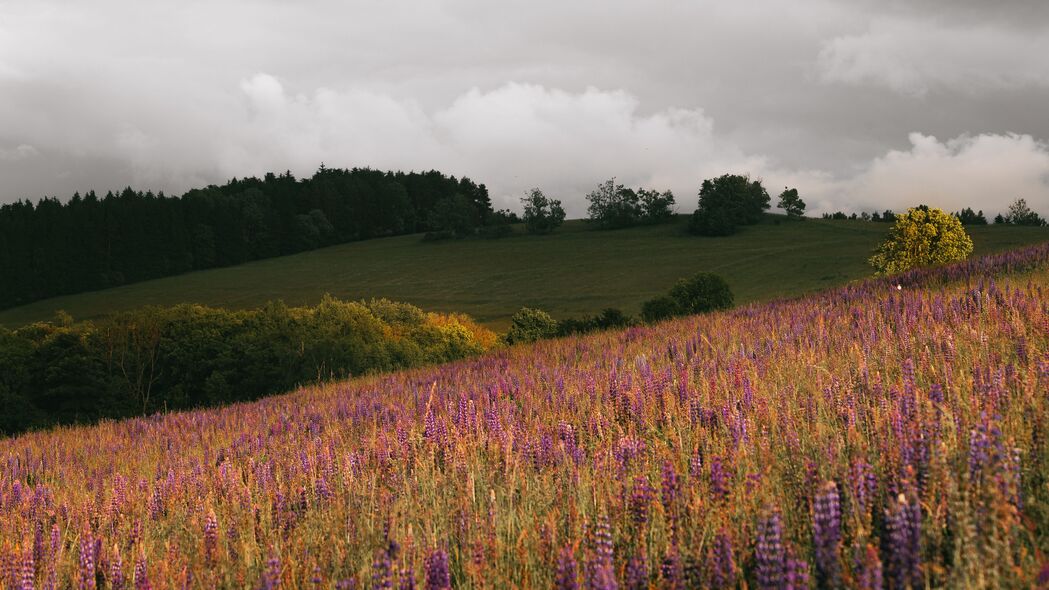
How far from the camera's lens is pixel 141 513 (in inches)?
206

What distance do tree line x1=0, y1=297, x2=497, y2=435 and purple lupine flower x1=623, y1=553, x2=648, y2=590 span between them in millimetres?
21007

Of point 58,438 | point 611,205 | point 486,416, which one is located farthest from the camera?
point 611,205

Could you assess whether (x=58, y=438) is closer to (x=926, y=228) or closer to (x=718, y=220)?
(x=926, y=228)

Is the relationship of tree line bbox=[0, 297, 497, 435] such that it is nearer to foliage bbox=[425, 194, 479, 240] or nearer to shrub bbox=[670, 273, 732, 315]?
shrub bbox=[670, 273, 732, 315]

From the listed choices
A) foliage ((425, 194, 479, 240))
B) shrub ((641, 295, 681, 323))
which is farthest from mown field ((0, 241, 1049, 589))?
foliage ((425, 194, 479, 240))

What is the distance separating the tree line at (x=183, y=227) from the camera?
10650cm

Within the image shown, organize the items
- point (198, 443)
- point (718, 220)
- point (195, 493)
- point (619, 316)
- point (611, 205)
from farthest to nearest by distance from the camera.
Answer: point (611, 205)
point (718, 220)
point (619, 316)
point (198, 443)
point (195, 493)

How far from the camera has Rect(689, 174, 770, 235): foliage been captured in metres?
102

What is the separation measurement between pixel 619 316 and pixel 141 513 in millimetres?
21571

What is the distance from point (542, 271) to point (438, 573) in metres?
85.8

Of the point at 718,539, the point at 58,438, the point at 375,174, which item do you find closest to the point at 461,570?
the point at 718,539

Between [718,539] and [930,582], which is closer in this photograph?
[930,582]

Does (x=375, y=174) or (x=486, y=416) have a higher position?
(x=375, y=174)

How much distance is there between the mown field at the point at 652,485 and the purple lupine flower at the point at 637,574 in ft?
0.06
